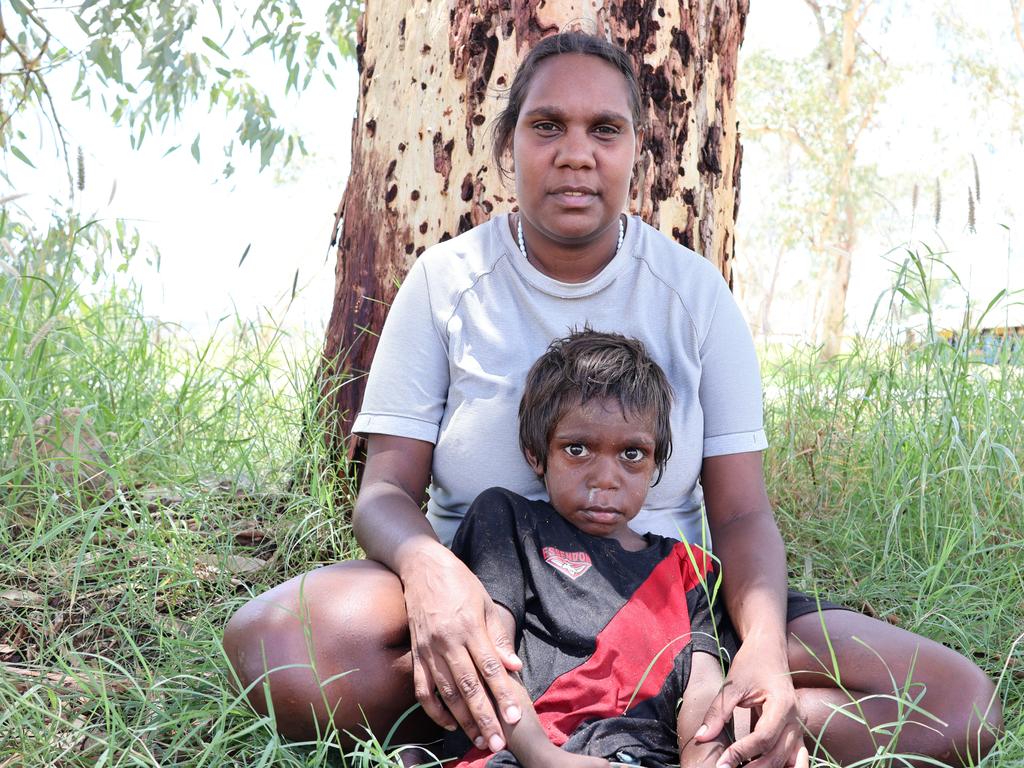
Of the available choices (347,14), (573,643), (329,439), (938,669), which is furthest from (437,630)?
(347,14)

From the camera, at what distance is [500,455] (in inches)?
85.0

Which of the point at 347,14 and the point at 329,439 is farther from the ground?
the point at 347,14

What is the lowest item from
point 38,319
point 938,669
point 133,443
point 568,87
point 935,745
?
point 935,745

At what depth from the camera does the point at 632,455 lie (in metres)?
2.02

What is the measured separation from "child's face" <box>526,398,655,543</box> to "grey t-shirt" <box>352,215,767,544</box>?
0.17 metres

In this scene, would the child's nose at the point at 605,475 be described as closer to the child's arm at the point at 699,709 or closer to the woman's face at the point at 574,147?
the child's arm at the point at 699,709

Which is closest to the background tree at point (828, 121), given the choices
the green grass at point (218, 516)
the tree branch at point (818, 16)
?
the tree branch at point (818, 16)

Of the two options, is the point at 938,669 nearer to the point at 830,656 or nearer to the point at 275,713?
the point at 830,656

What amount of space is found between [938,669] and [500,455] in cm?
91

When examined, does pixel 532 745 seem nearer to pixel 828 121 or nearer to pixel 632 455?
pixel 632 455

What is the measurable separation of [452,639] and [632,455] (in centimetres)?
52

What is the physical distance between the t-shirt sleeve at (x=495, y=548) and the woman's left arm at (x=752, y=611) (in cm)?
40

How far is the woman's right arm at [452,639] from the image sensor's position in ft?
5.65

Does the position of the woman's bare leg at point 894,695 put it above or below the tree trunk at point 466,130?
below
